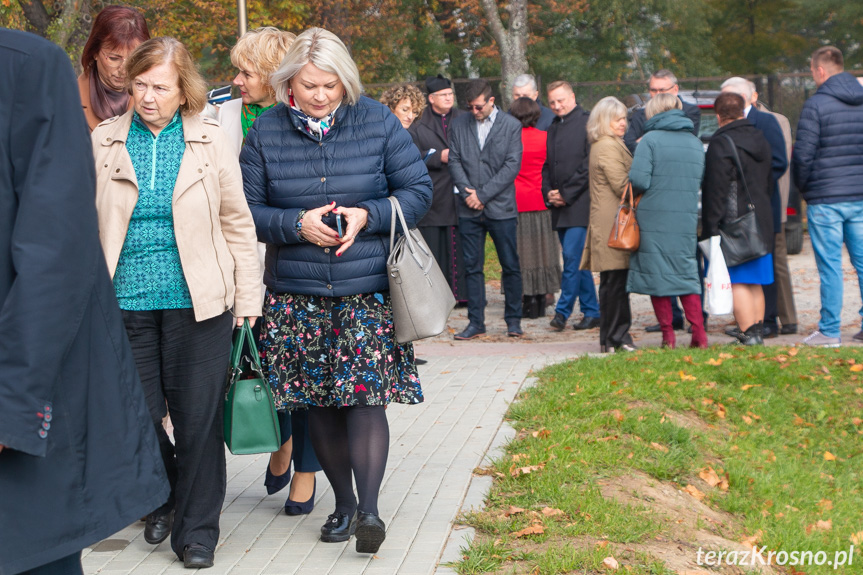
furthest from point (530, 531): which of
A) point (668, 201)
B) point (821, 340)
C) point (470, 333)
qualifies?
point (470, 333)

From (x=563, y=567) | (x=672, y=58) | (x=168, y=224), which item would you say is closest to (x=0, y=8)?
(x=168, y=224)

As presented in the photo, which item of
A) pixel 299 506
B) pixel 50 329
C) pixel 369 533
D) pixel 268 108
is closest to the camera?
pixel 50 329

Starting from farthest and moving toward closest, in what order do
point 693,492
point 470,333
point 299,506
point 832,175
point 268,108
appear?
1. point 470,333
2. point 832,175
3. point 693,492
4. point 299,506
5. point 268,108

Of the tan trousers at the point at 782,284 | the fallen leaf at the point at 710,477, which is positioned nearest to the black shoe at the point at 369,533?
the fallen leaf at the point at 710,477

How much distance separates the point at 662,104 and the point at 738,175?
0.85m

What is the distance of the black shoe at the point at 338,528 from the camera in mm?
4562

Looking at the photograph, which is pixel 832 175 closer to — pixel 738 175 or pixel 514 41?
pixel 738 175

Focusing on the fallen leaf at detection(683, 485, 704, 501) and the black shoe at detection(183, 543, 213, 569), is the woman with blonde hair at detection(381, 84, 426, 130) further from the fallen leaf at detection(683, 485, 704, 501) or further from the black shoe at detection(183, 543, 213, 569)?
the black shoe at detection(183, 543, 213, 569)

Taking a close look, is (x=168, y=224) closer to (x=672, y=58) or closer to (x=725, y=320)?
(x=725, y=320)

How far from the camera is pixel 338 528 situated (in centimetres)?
457

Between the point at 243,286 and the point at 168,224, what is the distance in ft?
1.39

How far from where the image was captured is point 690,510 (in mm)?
5086

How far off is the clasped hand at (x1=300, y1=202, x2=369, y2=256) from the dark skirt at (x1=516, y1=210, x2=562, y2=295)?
7.11 m

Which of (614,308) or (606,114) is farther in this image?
(614,308)
